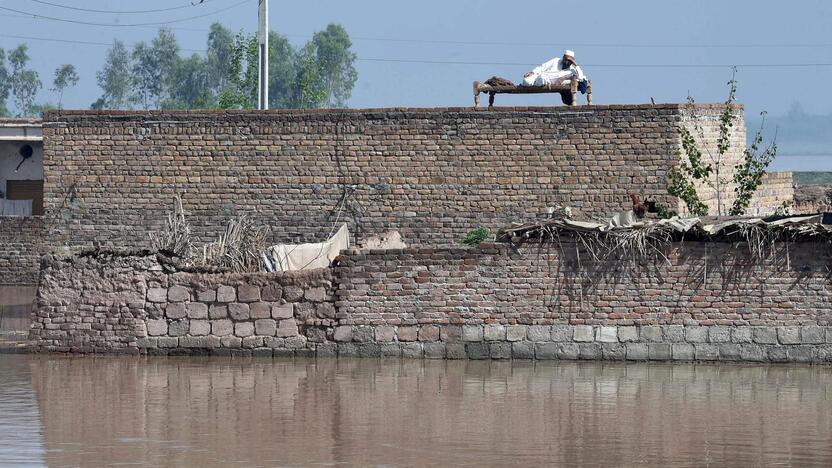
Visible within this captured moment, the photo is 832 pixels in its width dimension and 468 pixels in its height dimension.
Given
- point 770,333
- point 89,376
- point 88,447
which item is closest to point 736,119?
point 770,333

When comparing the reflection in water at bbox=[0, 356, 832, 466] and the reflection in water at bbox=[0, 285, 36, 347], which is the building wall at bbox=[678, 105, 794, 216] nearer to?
the reflection in water at bbox=[0, 356, 832, 466]

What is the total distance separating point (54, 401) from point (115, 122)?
986cm

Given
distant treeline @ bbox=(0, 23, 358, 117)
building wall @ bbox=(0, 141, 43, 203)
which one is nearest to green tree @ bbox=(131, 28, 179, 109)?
distant treeline @ bbox=(0, 23, 358, 117)

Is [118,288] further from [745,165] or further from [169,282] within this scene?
[745,165]

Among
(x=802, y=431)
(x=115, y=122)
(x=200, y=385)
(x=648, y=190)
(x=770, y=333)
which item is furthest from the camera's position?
(x=115, y=122)

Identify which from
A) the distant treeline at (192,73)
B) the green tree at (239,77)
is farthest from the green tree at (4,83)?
the green tree at (239,77)

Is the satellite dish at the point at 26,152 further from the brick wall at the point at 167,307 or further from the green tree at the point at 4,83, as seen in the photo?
the green tree at the point at 4,83

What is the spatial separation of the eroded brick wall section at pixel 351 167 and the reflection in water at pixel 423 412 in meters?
5.12

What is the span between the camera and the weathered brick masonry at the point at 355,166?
75.0 feet

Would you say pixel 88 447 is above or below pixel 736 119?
below

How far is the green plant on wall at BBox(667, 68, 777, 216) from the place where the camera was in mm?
22453

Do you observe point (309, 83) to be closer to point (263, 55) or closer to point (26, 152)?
point (26, 152)

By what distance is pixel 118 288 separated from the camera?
19250 mm

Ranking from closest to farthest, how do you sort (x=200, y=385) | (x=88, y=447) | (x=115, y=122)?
1. (x=88, y=447)
2. (x=200, y=385)
3. (x=115, y=122)
